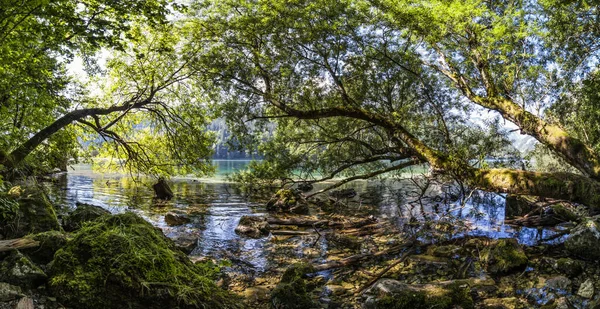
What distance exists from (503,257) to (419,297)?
3592 millimetres

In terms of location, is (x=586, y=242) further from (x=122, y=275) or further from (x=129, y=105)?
(x=129, y=105)

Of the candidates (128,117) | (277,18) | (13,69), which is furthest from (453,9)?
(128,117)

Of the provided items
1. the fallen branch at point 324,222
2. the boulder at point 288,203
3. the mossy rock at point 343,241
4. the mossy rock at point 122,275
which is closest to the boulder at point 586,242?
the mossy rock at point 343,241

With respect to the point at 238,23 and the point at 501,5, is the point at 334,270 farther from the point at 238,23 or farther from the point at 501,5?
the point at 501,5

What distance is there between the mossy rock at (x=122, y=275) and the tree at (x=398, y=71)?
26.4ft

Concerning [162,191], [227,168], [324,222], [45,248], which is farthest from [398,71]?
[227,168]

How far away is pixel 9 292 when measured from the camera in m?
3.59

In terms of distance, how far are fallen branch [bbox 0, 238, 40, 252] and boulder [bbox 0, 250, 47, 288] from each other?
30 cm

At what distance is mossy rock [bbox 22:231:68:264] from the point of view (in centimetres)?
489

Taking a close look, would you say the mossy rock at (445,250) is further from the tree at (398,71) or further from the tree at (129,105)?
the tree at (129,105)

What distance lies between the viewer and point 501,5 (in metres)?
12.7

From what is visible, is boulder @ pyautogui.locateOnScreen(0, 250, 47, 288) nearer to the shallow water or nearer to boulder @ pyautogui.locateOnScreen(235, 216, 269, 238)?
the shallow water

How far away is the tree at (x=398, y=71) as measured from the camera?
424 inches

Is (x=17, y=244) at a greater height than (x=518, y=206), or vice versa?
(x=17, y=244)
